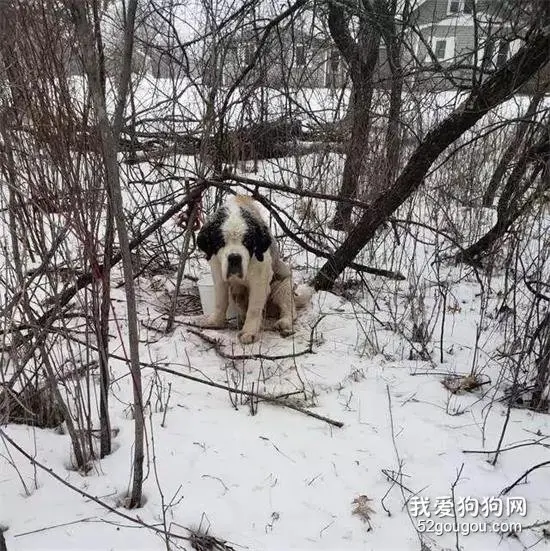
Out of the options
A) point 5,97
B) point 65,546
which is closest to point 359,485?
point 65,546

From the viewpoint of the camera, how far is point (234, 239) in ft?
10.6

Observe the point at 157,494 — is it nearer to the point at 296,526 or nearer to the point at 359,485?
the point at 296,526

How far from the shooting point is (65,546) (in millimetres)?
1724

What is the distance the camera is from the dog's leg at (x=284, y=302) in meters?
3.62

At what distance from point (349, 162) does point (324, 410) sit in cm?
358

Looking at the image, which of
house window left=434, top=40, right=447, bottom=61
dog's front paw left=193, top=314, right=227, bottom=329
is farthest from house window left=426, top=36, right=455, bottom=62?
dog's front paw left=193, top=314, right=227, bottom=329

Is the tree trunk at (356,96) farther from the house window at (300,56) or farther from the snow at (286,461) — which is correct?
the snow at (286,461)

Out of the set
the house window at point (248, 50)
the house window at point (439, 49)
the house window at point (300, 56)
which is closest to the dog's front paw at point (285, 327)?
the house window at point (248, 50)

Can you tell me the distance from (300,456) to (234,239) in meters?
1.47

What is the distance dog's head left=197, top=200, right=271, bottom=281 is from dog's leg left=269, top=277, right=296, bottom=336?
1.50ft

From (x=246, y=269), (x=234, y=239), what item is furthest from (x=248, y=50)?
(x=246, y=269)

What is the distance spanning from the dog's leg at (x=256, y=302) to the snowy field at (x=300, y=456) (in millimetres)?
109

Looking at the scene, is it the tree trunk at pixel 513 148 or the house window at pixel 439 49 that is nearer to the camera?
the tree trunk at pixel 513 148

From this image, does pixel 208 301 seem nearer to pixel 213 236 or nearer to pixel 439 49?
pixel 213 236
